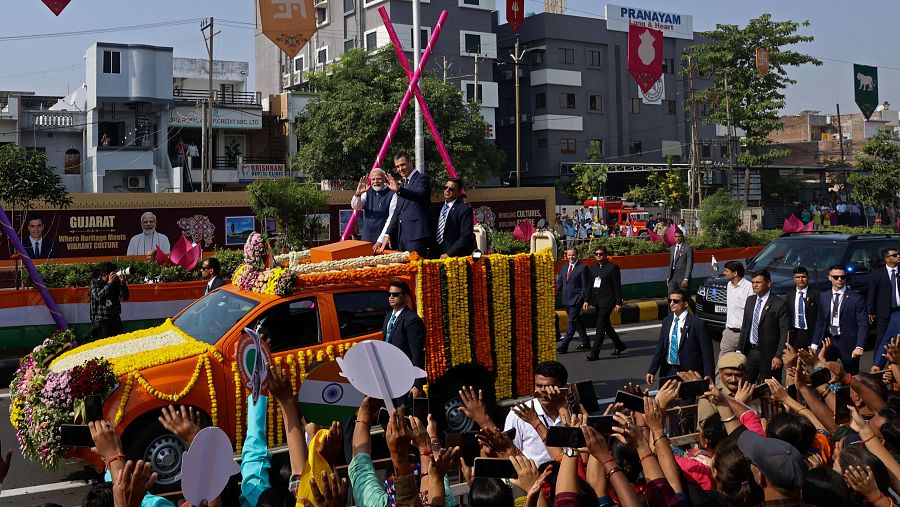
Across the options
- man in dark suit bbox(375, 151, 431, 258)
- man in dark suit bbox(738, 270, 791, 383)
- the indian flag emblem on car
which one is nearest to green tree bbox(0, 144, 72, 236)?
man in dark suit bbox(375, 151, 431, 258)

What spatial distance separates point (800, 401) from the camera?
6.41 meters

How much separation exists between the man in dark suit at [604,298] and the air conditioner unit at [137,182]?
4030 cm

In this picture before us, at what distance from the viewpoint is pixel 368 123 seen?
4319cm

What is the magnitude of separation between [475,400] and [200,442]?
1.61 metres

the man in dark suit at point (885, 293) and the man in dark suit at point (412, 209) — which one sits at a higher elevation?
the man in dark suit at point (412, 209)

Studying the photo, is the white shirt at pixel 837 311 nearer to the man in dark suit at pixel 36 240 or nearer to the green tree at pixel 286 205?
the green tree at pixel 286 205

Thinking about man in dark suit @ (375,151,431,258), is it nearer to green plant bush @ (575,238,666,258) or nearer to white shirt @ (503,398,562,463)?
white shirt @ (503,398,562,463)

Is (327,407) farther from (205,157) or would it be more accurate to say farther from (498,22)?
(498,22)

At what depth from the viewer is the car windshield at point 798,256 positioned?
1420 cm

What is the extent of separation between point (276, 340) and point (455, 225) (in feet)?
8.44

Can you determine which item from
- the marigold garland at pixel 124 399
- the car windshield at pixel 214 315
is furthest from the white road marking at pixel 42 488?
the car windshield at pixel 214 315

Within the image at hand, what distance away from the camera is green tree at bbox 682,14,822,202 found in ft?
155

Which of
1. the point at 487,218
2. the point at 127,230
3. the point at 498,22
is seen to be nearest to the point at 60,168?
the point at 127,230

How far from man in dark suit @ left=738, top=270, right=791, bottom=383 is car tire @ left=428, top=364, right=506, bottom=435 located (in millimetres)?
2589
